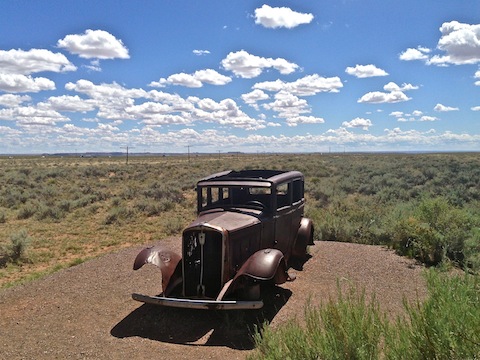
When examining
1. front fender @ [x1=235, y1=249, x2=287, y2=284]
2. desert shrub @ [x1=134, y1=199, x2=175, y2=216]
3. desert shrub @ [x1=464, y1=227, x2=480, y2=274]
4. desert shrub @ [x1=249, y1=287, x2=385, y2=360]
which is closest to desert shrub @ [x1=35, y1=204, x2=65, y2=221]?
desert shrub @ [x1=134, y1=199, x2=175, y2=216]

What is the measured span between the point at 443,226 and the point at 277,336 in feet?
24.7

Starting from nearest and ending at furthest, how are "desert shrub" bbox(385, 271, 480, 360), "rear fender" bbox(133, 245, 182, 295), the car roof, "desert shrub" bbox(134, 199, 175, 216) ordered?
"desert shrub" bbox(385, 271, 480, 360)
"rear fender" bbox(133, 245, 182, 295)
the car roof
"desert shrub" bbox(134, 199, 175, 216)

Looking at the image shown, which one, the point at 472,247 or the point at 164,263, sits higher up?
the point at 164,263

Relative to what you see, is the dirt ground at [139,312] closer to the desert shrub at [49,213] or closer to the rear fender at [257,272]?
the rear fender at [257,272]

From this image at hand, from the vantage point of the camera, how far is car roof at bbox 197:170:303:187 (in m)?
7.92

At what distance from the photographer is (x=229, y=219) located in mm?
7238

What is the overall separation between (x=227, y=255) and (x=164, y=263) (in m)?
1.46

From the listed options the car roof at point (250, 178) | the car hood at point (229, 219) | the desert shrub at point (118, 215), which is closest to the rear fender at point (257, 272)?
→ the car hood at point (229, 219)

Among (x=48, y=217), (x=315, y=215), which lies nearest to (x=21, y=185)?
(x=48, y=217)

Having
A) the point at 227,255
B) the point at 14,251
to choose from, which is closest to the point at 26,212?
the point at 14,251

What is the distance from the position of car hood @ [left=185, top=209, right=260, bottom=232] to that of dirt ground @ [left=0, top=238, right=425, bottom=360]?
1.52 metres

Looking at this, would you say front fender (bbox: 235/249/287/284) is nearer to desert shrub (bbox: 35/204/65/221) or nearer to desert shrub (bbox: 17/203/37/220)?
desert shrub (bbox: 35/204/65/221)

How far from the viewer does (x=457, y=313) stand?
10.4ft

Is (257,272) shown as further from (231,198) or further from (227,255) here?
(231,198)
